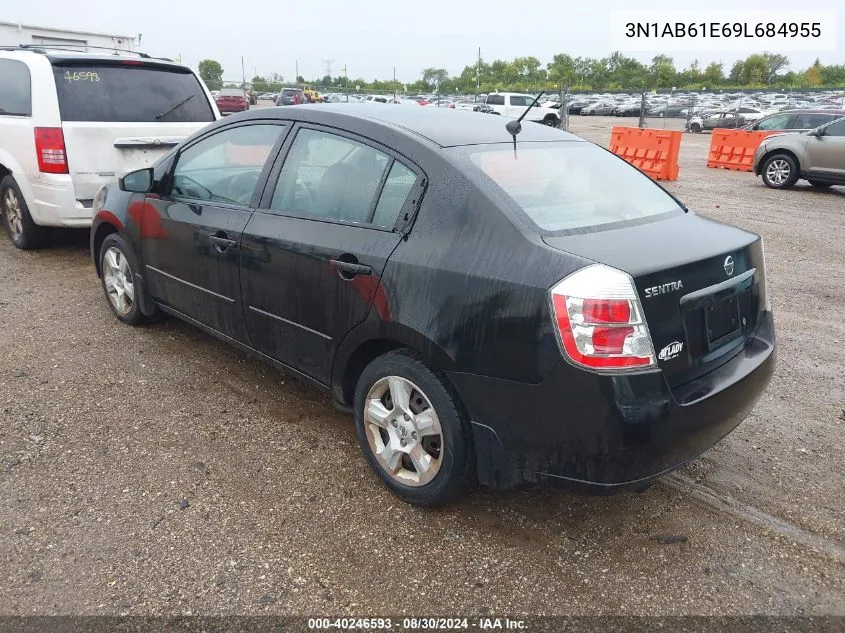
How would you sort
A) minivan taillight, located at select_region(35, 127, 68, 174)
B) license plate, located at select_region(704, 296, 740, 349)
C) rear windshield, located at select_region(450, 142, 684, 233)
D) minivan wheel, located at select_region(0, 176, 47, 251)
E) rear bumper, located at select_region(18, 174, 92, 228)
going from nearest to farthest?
1. license plate, located at select_region(704, 296, 740, 349)
2. rear windshield, located at select_region(450, 142, 684, 233)
3. minivan taillight, located at select_region(35, 127, 68, 174)
4. rear bumper, located at select_region(18, 174, 92, 228)
5. minivan wheel, located at select_region(0, 176, 47, 251)

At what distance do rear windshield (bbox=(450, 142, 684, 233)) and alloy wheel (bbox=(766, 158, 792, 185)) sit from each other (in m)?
11.4

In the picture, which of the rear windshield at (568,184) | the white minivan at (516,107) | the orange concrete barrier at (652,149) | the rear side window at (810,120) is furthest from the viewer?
the white minivan at (516,107)

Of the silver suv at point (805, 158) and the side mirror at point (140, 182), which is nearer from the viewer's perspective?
the side mirror at point (140, 182)

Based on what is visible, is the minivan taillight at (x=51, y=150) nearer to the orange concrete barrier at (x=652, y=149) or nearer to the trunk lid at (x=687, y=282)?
the trunk lid at (x=687, y=282)

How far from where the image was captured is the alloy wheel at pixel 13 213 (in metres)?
6.46

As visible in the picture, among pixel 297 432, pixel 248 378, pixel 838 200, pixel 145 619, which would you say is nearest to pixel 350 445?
pixel 297 432

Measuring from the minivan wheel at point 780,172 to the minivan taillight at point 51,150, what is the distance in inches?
491

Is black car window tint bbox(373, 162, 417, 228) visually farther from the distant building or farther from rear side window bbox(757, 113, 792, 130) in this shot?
rear side window bbox(757, 113, 792, 130)

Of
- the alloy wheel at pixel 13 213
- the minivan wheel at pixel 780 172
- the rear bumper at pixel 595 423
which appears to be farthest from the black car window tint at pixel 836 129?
the alloy wheel at pixel 13 213

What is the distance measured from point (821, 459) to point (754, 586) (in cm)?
116

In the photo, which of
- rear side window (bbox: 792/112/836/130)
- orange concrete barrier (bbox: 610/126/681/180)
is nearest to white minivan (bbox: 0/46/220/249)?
orange concrete barrier (bbox: 610/126/681/180)

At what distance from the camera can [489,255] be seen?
7.93ft

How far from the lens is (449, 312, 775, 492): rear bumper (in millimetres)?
2205

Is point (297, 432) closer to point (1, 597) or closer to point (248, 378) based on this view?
point (248, 378)
